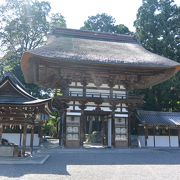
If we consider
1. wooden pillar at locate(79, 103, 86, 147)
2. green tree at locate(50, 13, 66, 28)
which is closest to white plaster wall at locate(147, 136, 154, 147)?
wooden pillar at locate(79, 103, 86, 147)

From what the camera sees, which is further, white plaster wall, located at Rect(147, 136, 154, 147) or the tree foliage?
the tree foliage

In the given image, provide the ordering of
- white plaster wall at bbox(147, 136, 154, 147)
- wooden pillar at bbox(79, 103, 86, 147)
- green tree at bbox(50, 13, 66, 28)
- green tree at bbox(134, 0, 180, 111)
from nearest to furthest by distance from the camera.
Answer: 1. wooden pillar at bbox(79, 103, 86, 147)
2. white plaster wall at bbox(147, 136, 154, 147)
3. green tree at bbox(134, 0, 180, 111)
4. green tree at bbox(50, 13, 66, 28)

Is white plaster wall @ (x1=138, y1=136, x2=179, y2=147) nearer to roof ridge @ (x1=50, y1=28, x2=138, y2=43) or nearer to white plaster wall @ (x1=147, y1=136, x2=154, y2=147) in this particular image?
white plaster wall @ (x1=147, y1=136, x2=154, y2=147)

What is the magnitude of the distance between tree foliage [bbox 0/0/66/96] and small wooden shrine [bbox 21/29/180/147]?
40.8ft

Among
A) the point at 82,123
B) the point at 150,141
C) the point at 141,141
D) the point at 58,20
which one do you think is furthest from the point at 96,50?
the point at 58,20

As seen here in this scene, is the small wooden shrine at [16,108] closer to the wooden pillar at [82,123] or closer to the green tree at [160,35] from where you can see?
the wooden pillar at [82,123]

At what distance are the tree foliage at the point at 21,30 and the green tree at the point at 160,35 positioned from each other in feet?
37.6

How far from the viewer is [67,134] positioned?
18.3m

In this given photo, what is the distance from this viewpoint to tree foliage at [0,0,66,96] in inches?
1280

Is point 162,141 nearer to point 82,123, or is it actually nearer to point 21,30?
point 82,123

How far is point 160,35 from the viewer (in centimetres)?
3061

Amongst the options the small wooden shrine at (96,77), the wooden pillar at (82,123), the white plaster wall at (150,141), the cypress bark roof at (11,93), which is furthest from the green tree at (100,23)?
the cypress bark roof at (11,93)

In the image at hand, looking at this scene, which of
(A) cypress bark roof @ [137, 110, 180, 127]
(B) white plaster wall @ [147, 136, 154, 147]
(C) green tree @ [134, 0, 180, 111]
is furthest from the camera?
(C) green tree @ [134, 0, 180, 111]

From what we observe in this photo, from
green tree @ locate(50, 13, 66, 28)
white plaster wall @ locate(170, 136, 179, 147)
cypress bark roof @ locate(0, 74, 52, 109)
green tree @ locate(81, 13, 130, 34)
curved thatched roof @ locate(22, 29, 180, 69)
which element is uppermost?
green tree @ locate(81, 13, 130, 34)
